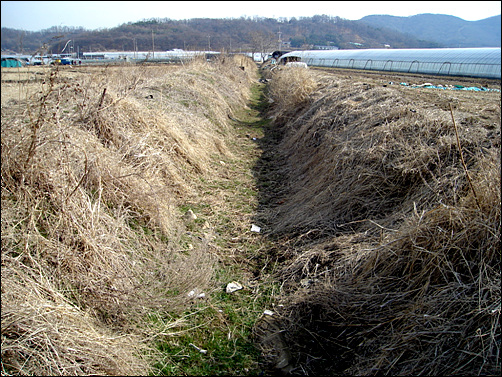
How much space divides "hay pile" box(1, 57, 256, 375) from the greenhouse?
2188 centimetres

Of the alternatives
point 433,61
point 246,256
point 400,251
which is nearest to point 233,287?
point 246,256

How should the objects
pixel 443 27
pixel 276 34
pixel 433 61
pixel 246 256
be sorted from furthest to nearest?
pixel 443 27 → pixel 276 34 → pixel 433 61 → pixel 246 256

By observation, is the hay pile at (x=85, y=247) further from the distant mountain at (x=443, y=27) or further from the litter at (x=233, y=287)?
the distant mountain at (x=443, y=27)

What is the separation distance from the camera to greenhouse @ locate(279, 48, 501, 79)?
69.7 ft

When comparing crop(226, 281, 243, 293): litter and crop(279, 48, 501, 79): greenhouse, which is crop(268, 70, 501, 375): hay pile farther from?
crop(279, 48, 501, 79): greenhouse

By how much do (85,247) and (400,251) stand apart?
2.63 m

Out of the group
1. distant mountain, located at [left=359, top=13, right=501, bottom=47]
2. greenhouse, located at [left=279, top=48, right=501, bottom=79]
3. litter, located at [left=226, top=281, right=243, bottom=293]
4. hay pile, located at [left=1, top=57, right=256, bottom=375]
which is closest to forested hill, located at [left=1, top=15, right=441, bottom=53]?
distant mountain, located at [left=359, top=13, right=501, bottom=47]

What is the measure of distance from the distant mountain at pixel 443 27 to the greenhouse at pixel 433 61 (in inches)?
2703

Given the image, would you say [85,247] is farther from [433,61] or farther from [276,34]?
[276,34]

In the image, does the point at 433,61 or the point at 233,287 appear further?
the point at 433,61

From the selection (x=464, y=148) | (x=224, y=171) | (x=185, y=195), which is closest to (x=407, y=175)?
(x=464, y=148)

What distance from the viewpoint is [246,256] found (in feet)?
14.6

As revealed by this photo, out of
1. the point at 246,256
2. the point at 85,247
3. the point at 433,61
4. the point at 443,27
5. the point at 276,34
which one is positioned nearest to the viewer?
the point at 85,247

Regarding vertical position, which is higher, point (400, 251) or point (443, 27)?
point (443, 27)
